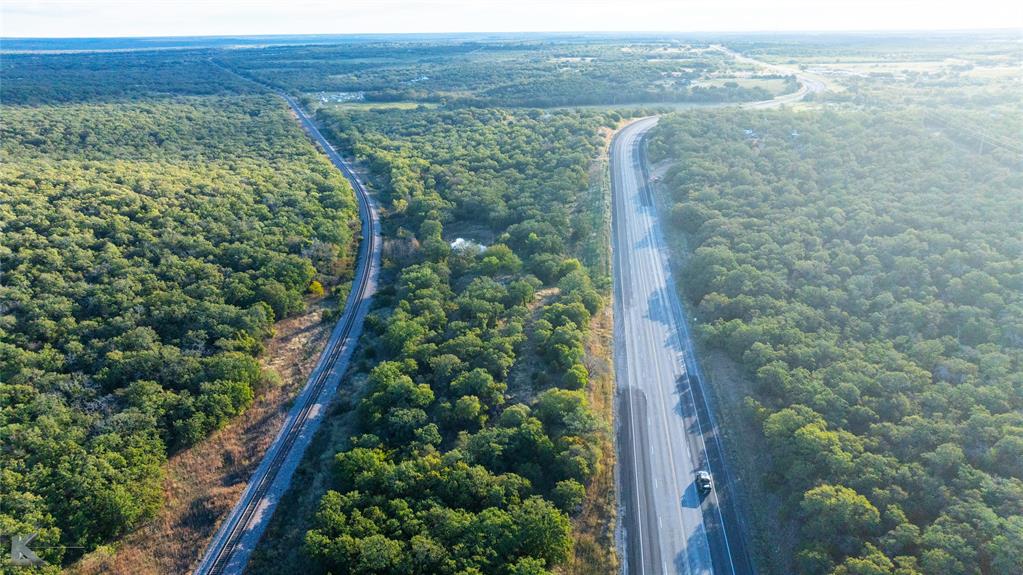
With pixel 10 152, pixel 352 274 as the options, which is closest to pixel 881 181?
pixel 352 274

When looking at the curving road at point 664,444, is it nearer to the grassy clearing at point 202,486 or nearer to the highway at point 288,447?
the highway at point 288,447

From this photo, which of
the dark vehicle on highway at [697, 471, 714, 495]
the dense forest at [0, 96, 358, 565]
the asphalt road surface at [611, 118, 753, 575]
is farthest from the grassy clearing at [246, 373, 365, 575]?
the dark vehicle on highway at [697, 471, 714, 495]

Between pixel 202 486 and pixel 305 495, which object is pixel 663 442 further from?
pixel 202 486

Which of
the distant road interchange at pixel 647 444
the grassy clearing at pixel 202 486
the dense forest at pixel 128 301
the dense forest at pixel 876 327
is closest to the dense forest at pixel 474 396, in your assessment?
the distant road interchange at pixel 647 444

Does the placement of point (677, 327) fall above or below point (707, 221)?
below

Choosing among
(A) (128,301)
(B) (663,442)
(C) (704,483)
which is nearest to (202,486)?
(A) (128,301)

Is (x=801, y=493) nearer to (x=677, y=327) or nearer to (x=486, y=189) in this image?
(x=677, y=327)
